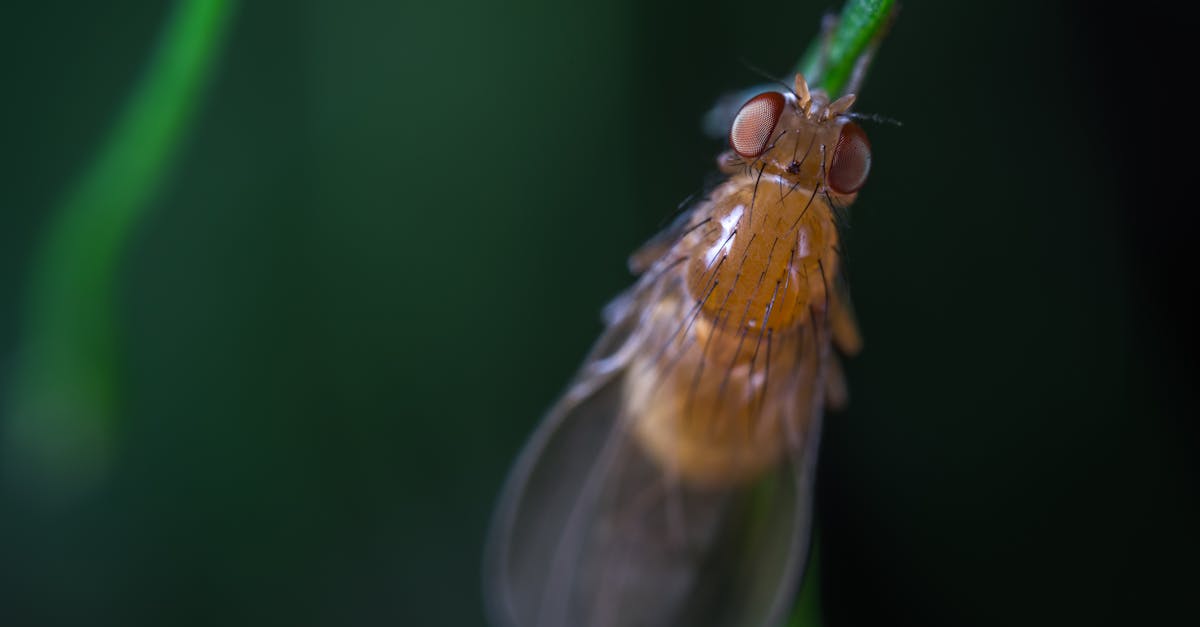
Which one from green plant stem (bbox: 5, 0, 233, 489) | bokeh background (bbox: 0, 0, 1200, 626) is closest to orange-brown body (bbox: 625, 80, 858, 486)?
bokeh background (bbox: 0, 0, 1200, 626)

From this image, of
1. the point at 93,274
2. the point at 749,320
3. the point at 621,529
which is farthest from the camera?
the point at 621,529

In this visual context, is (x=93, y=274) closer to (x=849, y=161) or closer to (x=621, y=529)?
(x=621, y=529)

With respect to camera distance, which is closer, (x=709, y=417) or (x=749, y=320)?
(x=749, y=320)

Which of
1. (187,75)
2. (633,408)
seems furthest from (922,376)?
(187,75)

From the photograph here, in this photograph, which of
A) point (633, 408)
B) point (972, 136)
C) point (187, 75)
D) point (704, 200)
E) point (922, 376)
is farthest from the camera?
point (922, 376)

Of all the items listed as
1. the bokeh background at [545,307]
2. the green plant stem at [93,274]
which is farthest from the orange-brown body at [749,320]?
the green plant stem at [93,274]

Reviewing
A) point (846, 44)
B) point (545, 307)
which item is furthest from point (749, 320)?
point (545, 307)

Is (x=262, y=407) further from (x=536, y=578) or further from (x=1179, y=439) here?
(x=1179, y=439)
